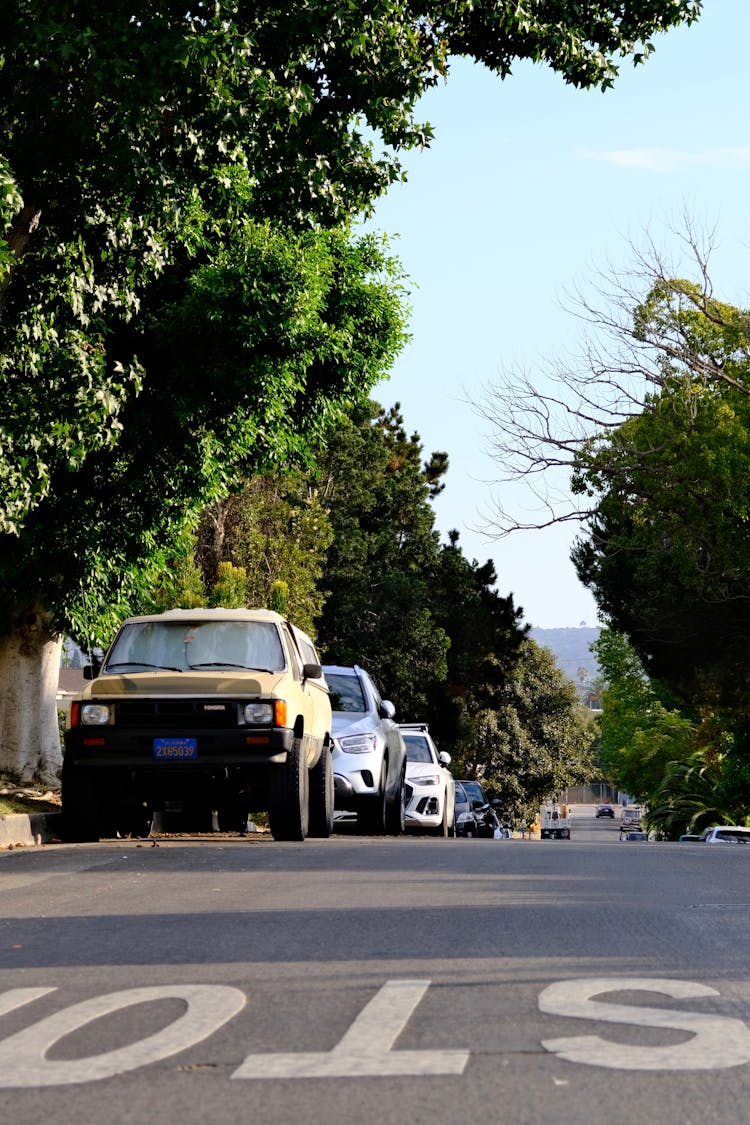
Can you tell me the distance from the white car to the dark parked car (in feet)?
31.7

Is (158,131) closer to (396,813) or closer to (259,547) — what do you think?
(396,813)

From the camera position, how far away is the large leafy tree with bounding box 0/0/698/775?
45.2 feet

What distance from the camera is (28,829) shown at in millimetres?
16984

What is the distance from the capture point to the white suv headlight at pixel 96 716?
14.8 metres

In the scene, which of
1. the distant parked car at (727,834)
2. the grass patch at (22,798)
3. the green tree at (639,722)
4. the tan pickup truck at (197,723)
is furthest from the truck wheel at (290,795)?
the green tree at (639,722)

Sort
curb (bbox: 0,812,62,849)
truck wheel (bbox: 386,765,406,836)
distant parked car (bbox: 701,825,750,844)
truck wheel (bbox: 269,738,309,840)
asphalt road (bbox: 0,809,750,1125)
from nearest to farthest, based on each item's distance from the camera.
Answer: asphalt road (bbox: 0,809,750,1125), truck wheel (bbox: 269,738,309,840), curb (bbox: 0,812,62,849), truck wheel (bbox: 386,765,406,836), distant parked car (bbox: 701,825,750,844)

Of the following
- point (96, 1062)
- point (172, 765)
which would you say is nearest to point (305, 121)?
point (172, 765)

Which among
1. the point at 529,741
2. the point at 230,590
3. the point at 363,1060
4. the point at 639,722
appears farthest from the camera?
the point at 639,722

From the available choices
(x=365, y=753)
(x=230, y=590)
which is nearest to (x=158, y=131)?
(x=365, y=753)

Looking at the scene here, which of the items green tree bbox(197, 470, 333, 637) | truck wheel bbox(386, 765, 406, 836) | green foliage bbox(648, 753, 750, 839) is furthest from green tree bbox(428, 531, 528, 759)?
truck wheel bbox(386, 765, 406, 836)

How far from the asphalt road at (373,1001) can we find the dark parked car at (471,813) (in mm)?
25205

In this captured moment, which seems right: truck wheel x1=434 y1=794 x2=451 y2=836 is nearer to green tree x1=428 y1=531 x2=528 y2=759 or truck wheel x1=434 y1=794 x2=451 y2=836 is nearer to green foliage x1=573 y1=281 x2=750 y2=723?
green foliage x1=573 y1=281 x2=750 y2=723

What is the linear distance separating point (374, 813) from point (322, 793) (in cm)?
363

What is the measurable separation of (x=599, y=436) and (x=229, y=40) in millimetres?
23875
